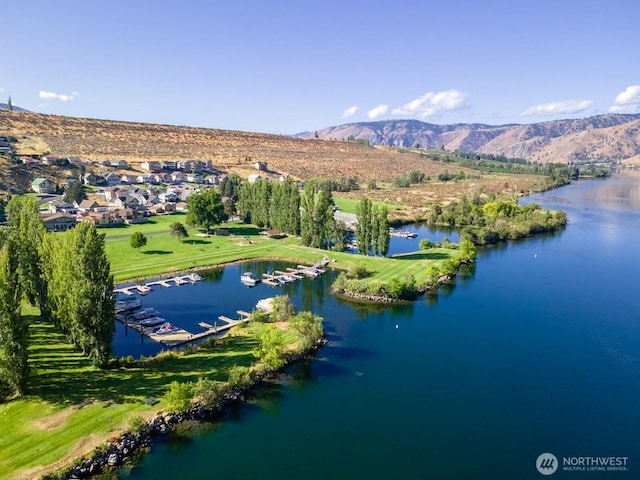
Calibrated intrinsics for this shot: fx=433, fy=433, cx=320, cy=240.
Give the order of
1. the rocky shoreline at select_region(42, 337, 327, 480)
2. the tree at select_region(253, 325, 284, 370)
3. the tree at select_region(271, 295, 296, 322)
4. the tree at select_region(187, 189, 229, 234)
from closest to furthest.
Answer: the rocky shoreline at select_region(42, 337, 327, 480), the tree at select_region(253, 325, 284, 370), the tree at select_region(271, 295, 296, 322), the tree at select_region(187, 189, 229, 234)

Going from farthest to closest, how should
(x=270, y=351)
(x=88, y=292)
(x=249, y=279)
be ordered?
1. (x=249, y=279)
2. (x=270, y=351)
3. (x=88, y=292)

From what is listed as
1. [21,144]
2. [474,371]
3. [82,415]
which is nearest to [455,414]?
[474,371]

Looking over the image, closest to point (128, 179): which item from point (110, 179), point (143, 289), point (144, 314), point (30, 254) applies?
point (110, 179)

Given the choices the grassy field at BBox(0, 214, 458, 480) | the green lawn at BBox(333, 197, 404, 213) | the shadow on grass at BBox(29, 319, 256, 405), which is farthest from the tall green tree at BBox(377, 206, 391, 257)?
the green lawn at BBox(333, 197, 404, 213)

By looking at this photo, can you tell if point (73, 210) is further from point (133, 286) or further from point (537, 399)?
point (537, 399)

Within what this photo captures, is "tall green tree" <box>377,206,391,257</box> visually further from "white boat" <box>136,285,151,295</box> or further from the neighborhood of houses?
the neighborhood of houses

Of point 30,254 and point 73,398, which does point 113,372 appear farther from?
point 30,254

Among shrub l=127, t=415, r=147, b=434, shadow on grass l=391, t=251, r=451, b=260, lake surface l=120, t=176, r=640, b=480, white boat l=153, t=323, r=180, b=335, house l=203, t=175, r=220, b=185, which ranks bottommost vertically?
lake surface l=120, t=176, r=640, b=480
